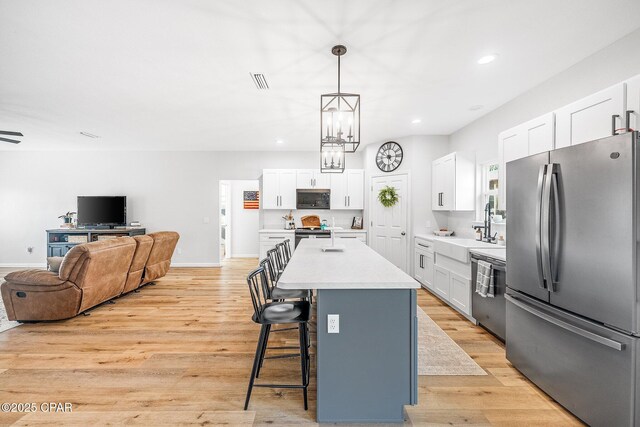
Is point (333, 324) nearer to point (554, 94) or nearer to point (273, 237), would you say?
point (554, 94)

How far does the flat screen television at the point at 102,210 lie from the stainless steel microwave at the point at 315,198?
13.8ft

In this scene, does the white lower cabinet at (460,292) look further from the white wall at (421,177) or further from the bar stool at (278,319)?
the bar stool at (278,319)

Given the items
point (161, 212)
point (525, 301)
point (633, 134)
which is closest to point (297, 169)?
point (161, 212)

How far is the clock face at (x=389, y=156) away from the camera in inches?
226

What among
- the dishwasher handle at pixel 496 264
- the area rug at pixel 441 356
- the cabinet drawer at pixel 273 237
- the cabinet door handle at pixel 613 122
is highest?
the cabinet door handle at pixel 613 122

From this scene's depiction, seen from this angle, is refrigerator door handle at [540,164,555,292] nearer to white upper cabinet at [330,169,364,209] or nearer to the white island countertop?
the white island countertop

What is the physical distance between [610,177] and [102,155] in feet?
29.2

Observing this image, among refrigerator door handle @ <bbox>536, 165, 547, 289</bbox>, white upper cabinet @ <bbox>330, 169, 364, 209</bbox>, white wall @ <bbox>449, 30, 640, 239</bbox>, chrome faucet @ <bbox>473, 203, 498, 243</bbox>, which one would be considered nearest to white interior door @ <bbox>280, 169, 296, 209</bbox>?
white upper cabinet @ <bbox>330, 169, 364, 209</bbox>

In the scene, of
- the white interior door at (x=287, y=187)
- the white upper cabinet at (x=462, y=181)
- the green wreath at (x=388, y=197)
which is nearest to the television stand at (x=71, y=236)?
the white interior door at (x=287, y=187)

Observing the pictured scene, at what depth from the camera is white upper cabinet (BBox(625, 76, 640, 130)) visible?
6.02 feet

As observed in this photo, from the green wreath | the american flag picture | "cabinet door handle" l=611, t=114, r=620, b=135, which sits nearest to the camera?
"cabinet door handle" l=611, t=114, r=620, b=135

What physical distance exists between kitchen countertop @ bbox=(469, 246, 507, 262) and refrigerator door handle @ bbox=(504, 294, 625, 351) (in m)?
0.53

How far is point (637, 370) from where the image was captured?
4.99ft

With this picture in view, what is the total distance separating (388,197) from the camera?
5.66 metres
